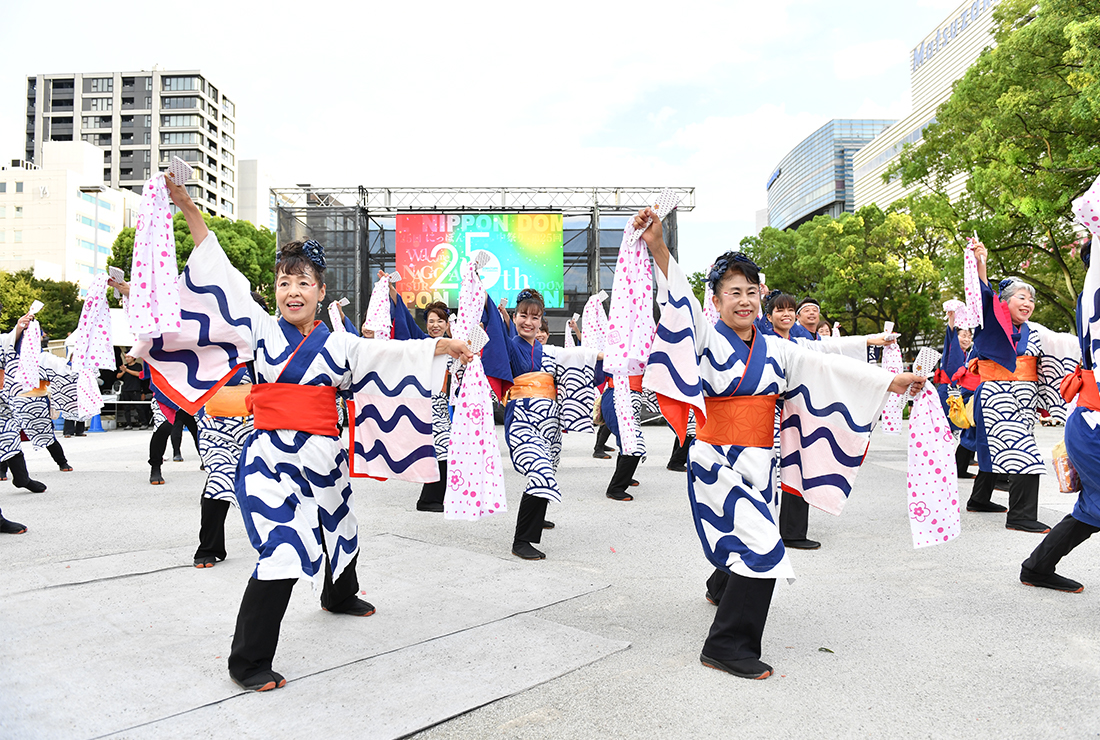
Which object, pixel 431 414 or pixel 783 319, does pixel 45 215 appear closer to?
pixel 783 319

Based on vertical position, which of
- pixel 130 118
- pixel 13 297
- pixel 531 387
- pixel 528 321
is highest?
pixel 130 118

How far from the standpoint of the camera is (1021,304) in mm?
5355

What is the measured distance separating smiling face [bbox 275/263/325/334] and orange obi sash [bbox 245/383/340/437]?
→ 0.94 feet

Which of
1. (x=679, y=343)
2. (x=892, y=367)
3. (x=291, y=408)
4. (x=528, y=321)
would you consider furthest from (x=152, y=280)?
(x=892, y=367)

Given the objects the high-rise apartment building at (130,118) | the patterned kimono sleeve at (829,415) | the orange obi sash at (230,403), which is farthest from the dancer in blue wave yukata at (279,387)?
the high-rise apartment building at (130,118)

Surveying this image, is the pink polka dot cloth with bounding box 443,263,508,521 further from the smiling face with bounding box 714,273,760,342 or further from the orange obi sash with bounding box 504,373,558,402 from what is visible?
the orange obi sash with bounding box 504,373,558,402

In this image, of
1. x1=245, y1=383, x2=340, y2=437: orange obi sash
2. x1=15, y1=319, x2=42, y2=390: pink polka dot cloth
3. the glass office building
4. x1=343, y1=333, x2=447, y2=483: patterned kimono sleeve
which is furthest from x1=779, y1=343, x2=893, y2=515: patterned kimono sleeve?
the glass office building

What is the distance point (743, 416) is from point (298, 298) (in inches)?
74.5

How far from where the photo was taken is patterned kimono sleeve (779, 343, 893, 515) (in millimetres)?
3219

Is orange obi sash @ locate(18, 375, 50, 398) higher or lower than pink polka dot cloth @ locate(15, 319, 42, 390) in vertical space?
lower

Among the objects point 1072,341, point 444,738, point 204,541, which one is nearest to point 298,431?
point 444,738

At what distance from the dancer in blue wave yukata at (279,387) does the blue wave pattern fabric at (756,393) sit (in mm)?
940

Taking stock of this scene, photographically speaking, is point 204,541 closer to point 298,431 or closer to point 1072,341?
point 298,431

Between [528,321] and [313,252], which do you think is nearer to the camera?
[313,252]
